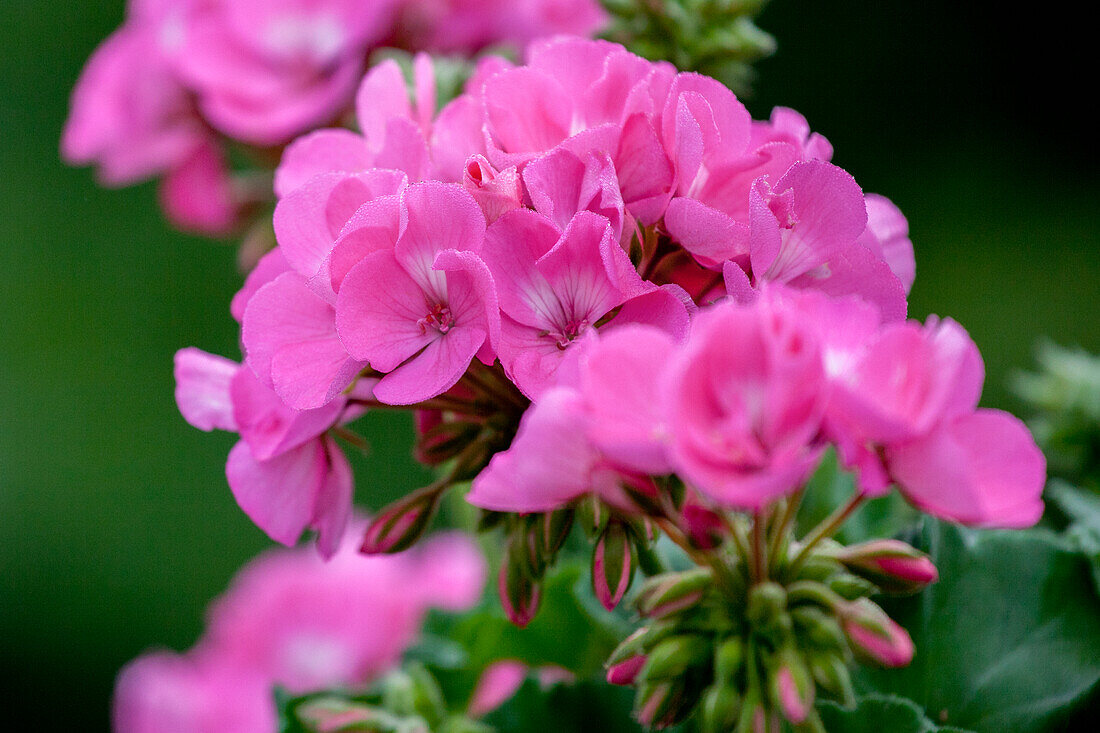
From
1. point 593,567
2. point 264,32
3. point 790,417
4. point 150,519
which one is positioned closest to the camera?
point 790,417

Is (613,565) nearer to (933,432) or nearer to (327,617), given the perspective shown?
(933,432)

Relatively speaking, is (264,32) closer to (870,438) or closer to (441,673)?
(441,673)

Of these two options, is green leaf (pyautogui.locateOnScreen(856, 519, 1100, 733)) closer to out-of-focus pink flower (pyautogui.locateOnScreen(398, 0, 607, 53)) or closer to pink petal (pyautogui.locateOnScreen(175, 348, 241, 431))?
pink petal (pyautogui.locateOnScreen(175, 348, 241, 431))

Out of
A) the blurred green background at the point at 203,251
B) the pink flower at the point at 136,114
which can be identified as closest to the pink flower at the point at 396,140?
the pink flower at the point at 136,114

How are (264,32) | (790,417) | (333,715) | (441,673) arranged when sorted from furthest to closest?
1. (264,32)
2. (441,673)
3. (333,715)
4. (790,417)

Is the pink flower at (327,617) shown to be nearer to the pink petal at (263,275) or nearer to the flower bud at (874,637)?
the pink petal at (263,275)

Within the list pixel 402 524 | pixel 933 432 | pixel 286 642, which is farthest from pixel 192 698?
pixel 933 432

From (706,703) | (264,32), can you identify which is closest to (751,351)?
(706,703)
